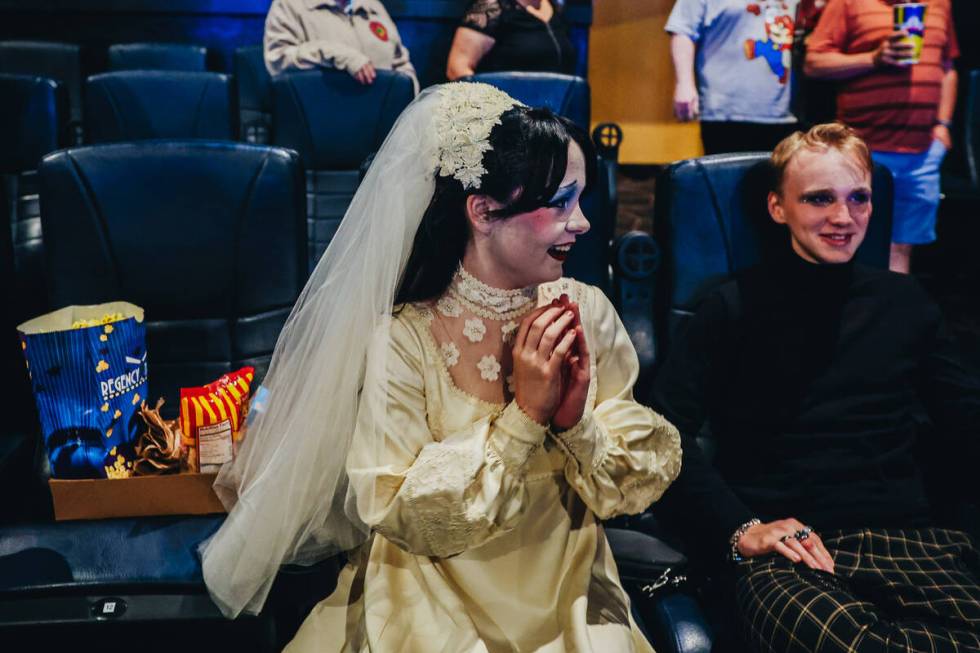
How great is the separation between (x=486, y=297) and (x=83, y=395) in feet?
2.09

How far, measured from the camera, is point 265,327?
5.53 feet

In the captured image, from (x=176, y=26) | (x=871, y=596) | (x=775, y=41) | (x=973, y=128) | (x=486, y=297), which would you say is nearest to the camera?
(x=486, y=297)

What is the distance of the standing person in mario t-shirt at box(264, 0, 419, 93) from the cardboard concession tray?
202cm

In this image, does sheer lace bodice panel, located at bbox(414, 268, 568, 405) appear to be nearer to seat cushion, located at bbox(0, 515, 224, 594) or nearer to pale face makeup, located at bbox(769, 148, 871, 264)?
seat cushion, located at bbox(0, 515, 224, 594)

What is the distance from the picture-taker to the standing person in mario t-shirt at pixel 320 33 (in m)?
3.01

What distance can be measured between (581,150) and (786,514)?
2.58 ft

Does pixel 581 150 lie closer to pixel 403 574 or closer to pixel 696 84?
pixel 403 574

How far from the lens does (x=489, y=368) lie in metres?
1.26

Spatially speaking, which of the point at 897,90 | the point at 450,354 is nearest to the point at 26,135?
the point at 450,354

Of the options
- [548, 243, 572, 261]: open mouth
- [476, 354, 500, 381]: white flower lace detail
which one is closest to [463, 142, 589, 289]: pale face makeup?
[548, 243, 572, 261]: open mouth

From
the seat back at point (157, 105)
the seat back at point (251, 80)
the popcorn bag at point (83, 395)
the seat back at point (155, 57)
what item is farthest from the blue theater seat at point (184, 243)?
the seat back at point (155, 57)

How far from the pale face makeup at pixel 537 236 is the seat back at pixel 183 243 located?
1.97 ft

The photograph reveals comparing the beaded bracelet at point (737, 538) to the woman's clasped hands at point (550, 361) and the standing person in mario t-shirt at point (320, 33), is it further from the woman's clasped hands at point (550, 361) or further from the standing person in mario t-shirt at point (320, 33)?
the standing person in mario t-shirt at point (320, 33)

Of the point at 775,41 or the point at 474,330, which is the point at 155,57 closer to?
the point at 775,41
